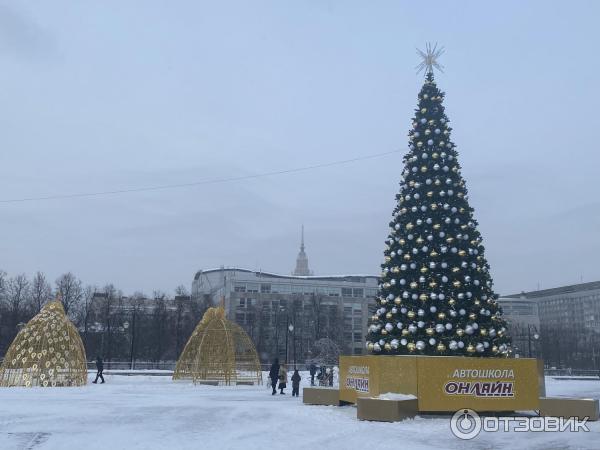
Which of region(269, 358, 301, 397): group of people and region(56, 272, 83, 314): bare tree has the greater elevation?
region(56, 272, 83, 314): bare tree

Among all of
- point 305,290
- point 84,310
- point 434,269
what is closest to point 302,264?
point 305,290

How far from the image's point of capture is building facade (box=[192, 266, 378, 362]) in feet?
284

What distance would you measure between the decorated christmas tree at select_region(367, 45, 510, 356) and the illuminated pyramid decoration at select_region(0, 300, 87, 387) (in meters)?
16.6

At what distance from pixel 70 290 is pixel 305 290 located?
179ft

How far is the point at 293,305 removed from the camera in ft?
298

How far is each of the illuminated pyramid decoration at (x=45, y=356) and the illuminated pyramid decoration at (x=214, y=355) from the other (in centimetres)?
633

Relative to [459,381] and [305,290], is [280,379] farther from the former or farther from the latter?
[305,290]

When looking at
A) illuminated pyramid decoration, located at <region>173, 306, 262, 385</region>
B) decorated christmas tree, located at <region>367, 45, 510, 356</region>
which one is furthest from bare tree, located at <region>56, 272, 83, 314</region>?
decorated christmas tree, located at <region>367, 45, 510, 356</region>

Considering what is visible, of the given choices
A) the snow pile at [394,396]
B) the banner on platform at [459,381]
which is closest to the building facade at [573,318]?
the banner on platform at [459,381]

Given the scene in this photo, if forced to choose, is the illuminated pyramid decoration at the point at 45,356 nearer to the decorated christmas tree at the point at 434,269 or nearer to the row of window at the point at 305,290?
the decorated christmas tree at the point at 434,269

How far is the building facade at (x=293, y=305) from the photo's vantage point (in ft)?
284

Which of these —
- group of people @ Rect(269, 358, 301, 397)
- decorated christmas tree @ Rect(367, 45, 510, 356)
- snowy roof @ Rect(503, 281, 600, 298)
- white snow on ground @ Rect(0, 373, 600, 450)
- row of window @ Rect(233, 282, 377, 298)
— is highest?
snowy roof @ Rect(503, 281, 600, 298)

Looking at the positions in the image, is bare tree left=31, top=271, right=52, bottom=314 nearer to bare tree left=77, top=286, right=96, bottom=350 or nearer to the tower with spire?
bare tree left=77, top=286, right=96, bottom=350

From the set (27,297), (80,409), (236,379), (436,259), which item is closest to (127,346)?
(27,297)
